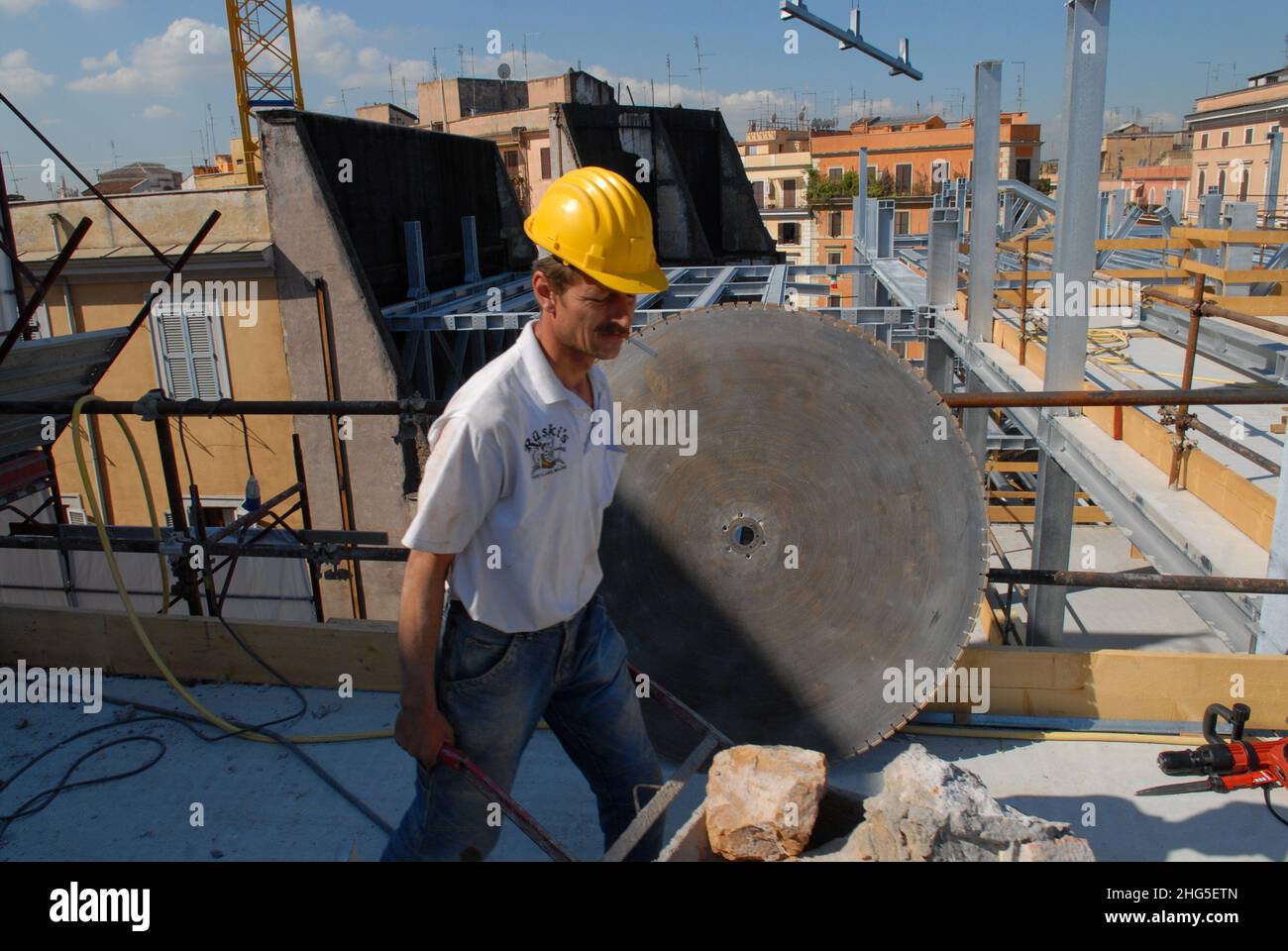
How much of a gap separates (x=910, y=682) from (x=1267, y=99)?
185ft

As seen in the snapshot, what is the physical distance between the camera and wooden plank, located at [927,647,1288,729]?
317cm

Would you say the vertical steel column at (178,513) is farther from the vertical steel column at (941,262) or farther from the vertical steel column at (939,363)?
the vertical steel column at (939,363)

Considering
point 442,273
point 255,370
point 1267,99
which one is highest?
point 1267,99

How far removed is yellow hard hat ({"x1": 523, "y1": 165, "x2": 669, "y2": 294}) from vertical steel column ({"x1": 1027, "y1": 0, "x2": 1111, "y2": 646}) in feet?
19.1

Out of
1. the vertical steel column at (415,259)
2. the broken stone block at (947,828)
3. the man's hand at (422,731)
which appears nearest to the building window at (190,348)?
the vertical steel column at (415,259)

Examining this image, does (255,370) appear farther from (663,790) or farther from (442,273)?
(663,790)

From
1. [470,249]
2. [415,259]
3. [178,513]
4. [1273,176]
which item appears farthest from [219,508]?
[1273,176]

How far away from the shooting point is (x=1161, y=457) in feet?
20.1

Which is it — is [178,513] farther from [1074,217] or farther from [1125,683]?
[1074,217]

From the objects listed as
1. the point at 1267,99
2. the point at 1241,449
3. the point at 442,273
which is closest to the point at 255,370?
the point at 442,273

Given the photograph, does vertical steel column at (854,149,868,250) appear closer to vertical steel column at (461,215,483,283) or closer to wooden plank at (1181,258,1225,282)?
vertical steel column at (461,215,483,283)

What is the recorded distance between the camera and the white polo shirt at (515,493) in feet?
6.28

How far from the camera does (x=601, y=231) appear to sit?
197 cm

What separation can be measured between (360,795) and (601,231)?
212cm
